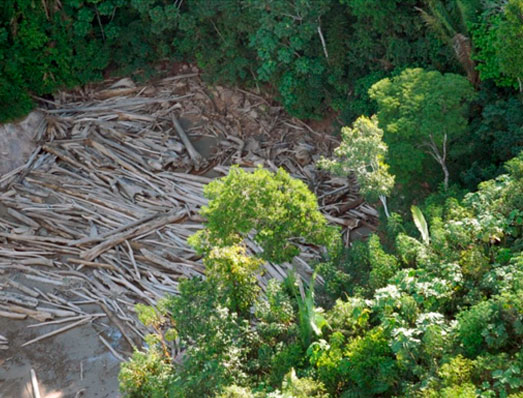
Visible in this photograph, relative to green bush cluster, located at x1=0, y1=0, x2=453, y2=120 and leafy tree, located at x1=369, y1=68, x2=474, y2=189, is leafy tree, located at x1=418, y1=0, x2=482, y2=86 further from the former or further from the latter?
leafy tree, located at x1=369, y1=68, x2=474, y2=189

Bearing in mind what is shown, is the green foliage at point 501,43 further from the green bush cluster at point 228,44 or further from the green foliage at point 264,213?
the green foliage at point 264,213

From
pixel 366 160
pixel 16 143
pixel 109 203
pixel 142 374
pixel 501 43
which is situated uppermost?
pixel 501 43

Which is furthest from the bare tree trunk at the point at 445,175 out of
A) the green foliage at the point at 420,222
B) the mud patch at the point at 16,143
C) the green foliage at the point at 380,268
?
the mud patch at the point at 16,143

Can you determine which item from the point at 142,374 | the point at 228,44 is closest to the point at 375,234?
the point at 142,374

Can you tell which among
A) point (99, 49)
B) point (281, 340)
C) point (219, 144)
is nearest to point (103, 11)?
point (99, 49)

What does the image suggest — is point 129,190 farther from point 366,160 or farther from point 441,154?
point 441,154

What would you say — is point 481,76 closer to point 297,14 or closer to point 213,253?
point 297,14
